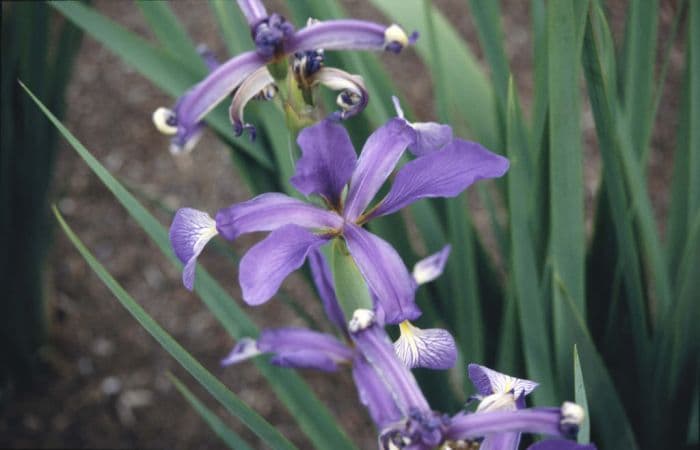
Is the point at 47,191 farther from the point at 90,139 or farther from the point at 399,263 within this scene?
the point at 399,263

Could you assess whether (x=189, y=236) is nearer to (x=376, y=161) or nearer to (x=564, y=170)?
(x=376, y=161)

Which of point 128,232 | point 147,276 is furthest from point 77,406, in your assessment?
point 128,232

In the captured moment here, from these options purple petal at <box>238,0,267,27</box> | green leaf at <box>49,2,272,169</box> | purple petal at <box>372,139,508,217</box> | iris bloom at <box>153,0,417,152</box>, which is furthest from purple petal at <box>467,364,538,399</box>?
green leaf at <box>49,2,272,169</box>

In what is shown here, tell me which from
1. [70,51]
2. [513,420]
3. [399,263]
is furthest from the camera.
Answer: [70,51]

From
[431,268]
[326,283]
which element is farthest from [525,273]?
[326,283]

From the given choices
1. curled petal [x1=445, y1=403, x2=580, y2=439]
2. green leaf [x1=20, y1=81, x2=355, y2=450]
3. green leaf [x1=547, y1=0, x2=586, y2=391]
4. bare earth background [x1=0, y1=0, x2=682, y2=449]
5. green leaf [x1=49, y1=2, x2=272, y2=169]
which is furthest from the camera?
bare earth background [x1=0, y1=0, x2=682, y2=449]

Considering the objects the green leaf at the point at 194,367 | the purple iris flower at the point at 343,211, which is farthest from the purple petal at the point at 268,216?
the green leaf at the point at 194,367

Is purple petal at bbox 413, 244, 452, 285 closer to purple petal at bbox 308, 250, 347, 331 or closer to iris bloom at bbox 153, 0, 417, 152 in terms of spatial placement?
purple petal at bbox 308, 250, 347, 331
